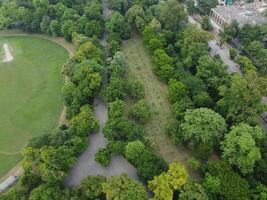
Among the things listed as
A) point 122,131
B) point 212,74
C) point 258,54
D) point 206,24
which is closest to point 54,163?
point 122,131

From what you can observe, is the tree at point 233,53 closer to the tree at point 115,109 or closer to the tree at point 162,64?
the tree at point 162,64

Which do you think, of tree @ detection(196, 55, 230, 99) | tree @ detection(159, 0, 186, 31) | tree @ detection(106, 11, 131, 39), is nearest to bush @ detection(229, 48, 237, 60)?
tree @ detection(196, 55, 230, 99)

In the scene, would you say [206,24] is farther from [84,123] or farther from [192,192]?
[192,192]

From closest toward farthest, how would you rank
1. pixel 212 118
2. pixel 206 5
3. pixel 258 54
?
pixel 212 118
pixel 258 54
pixel 206 5

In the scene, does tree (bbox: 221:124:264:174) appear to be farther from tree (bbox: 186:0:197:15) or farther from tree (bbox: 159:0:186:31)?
tree (bbox: 186:0:197:15)

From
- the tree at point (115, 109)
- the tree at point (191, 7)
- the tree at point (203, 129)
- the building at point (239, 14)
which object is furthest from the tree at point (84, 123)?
the tree at point (191, 7)
